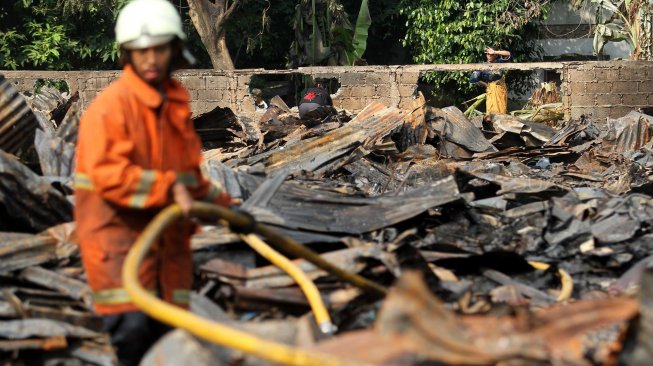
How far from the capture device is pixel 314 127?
11438 millimetres

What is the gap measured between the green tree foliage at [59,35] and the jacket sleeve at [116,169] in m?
18.4

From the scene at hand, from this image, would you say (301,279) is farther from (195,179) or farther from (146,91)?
(146,91)

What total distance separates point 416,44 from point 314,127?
12593mm

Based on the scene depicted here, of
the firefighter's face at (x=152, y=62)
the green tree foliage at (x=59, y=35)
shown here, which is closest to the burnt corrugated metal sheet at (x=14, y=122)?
the firefighter's face at (x=152, y=62)

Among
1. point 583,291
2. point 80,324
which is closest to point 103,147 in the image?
point 80,324

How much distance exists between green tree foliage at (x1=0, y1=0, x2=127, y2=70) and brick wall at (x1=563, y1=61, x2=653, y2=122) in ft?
35.9

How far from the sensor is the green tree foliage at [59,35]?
2186 centimetres

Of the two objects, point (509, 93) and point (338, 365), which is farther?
point (509, 93)

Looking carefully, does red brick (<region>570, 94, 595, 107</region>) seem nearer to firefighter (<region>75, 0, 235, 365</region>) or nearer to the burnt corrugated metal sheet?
the burnt corrugated metal sheet

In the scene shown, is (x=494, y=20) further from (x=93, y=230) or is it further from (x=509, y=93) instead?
(x=93, y=230)

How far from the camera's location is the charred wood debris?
9.95 ft

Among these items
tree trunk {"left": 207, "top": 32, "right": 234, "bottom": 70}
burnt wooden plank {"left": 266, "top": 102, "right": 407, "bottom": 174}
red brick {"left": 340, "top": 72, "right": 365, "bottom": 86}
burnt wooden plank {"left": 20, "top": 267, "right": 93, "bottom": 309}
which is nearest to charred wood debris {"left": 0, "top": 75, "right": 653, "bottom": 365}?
burnt wooden plank {"left": 20, "top": 267, "right": 93, "bottom": 309}

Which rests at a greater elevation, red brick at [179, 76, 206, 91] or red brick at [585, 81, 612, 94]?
red brick at [585, 81, 612, 94]

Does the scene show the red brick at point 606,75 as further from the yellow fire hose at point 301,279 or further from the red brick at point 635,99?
the yellow fire hose at point 301,279
